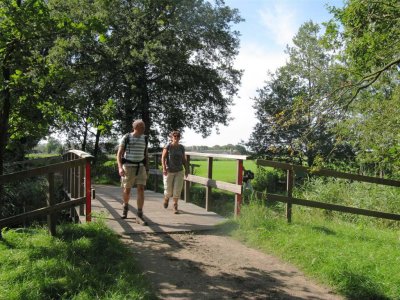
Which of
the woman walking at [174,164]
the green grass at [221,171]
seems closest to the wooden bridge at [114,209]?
the woman walking at [174,164]

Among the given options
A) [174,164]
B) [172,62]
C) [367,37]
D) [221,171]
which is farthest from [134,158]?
[221,171]

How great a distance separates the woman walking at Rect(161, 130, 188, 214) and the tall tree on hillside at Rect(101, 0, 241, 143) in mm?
15110

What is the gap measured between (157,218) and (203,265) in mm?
2766

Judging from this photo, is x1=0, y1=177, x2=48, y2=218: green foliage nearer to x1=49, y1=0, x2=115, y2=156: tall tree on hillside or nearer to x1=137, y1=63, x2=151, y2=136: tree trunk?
x1=49, y1=0, x2=115, y2=156: tall tree on hillside

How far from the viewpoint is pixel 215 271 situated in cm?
513

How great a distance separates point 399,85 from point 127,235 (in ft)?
29.9

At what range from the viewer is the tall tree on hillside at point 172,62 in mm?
24250

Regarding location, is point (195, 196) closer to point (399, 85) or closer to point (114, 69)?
point (114, 69)

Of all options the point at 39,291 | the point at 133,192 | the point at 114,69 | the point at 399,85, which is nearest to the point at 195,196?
the point at 133,192

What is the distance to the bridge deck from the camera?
7.05 m

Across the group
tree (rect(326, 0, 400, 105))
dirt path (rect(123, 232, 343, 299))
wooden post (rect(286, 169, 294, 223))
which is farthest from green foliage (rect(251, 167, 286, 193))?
dirt path (rect(123, 232, 343, 299))

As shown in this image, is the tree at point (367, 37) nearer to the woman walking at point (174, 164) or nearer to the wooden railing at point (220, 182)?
the wooden railing at point (220, 182)

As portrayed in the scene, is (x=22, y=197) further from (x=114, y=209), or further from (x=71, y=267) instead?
(x=71, y=267)

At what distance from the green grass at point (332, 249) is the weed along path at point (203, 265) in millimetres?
215
